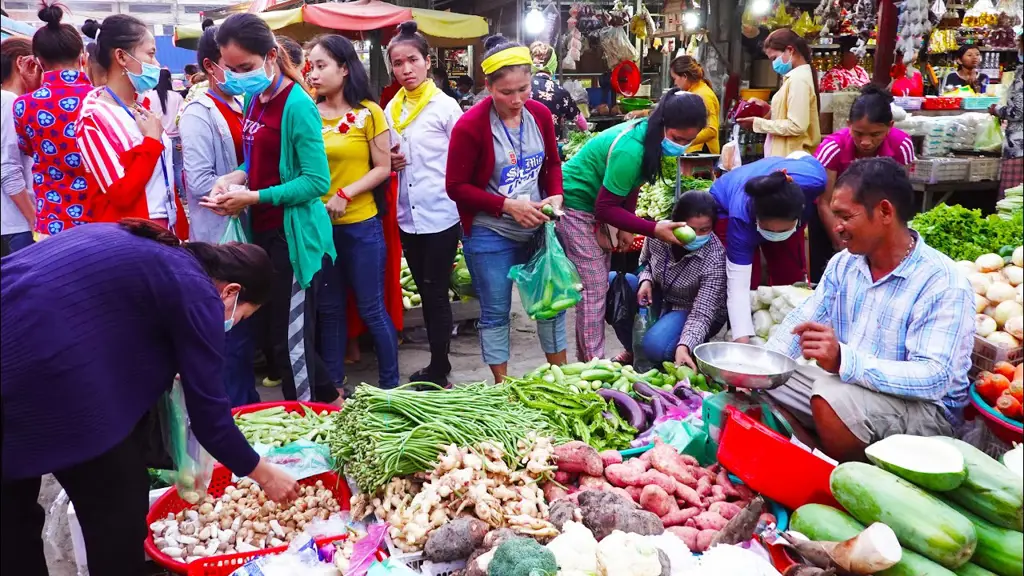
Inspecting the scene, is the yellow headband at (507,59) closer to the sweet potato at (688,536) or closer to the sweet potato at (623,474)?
the sweet potato at (623,474)

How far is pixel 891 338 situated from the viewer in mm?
2857

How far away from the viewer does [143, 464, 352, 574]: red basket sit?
2.74 metres

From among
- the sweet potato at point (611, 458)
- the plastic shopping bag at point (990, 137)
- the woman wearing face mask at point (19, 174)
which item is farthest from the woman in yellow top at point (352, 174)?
the plastic shopping bag at point (990, 137)

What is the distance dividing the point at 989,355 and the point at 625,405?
1.39m

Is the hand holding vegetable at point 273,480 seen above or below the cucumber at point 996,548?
above

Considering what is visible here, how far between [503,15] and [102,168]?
420 inches

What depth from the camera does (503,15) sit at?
13102 millimetres

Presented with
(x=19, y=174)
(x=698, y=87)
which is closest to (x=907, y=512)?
(x=19, y=174)

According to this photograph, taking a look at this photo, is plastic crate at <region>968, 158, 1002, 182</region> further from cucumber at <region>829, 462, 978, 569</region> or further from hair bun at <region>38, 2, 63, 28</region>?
hair bun at <region>38, 2, 63, 28</region>

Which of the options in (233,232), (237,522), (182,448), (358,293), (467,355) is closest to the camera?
(182,448)

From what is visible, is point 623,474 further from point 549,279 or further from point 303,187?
point 303,187

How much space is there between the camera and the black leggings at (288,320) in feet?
12.8

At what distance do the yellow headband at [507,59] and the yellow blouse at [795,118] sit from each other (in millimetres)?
3123

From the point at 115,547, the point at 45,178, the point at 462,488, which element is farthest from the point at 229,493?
the point at 45,178
